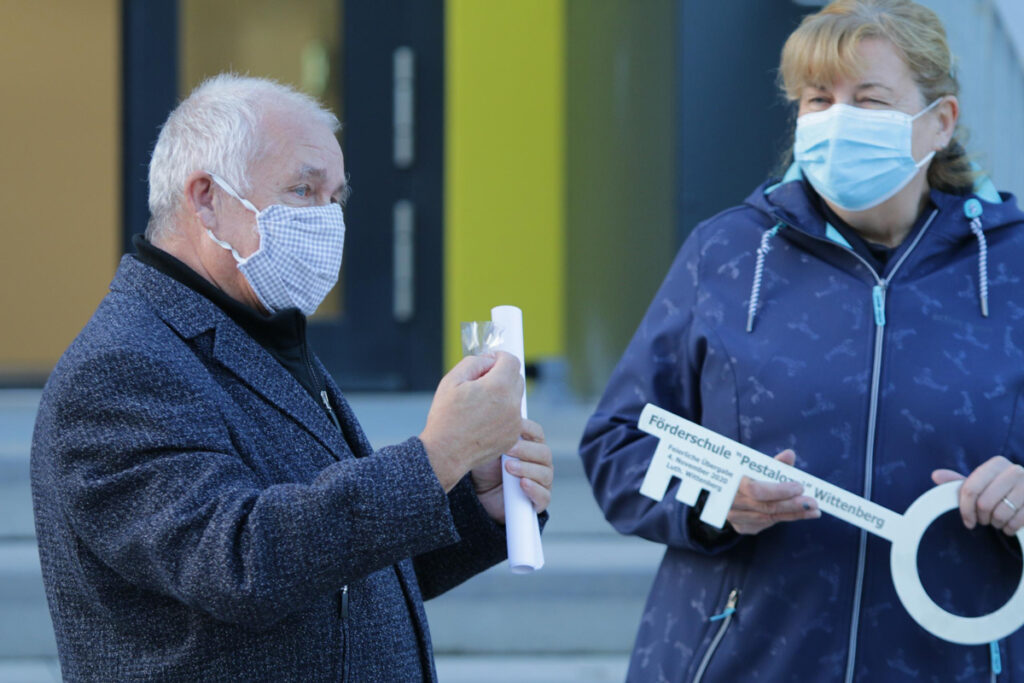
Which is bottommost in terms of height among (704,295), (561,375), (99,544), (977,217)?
(561,375)

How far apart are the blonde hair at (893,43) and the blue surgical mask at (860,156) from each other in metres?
0.05

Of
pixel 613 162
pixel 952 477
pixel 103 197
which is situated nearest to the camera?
pixel 952 477

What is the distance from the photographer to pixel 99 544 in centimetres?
149

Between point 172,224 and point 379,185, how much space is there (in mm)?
3455

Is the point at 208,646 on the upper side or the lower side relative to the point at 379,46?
lower

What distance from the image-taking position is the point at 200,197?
173cm

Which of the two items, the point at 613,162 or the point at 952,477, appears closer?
the point at 952,477

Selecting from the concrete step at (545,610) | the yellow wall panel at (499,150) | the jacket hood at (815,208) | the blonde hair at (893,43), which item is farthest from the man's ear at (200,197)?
the yellow wall panel at (499,150)

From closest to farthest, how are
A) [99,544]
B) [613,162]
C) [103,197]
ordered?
[99,544]
[613,162]
[103,197]

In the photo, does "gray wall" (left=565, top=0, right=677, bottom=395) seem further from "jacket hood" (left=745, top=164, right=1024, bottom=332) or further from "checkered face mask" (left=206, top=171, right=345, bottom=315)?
"checkered face mask" (left=206, top=171, right=345, bottom=315)

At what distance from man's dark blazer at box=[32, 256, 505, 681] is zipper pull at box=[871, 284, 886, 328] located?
0.88 meters

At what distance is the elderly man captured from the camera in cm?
145

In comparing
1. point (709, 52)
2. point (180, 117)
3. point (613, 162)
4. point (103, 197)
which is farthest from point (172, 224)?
point (103, 197)

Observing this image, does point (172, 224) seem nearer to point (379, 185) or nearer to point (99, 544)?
point (99, 544)
